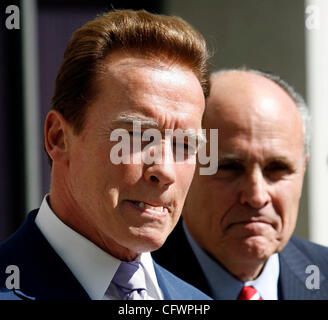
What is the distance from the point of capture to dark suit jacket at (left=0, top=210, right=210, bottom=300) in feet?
5.82

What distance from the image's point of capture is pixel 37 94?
15.8ft

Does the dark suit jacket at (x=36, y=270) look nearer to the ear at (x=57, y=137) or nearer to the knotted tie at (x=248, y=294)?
the ear at (x=57, y=137)

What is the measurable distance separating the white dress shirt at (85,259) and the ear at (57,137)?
188 millimetres

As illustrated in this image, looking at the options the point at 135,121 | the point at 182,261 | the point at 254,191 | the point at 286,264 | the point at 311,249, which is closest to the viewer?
the point at 135,121

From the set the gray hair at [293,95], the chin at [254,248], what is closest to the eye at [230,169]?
the chin at [254,248]

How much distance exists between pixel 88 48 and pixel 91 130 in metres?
0.25

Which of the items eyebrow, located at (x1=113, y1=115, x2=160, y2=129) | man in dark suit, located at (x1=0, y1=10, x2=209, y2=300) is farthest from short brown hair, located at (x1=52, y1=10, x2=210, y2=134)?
eyebrow, located at (x1=113, y1=115, x2=160, y2=129)

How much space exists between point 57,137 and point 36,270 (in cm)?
40

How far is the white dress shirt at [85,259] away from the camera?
184cm

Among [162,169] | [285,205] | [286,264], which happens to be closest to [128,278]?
[162,169]

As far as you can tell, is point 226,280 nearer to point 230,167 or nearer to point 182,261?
point 182,261

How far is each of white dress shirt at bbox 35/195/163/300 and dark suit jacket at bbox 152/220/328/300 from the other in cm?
86

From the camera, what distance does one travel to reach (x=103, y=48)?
73.6 inches
